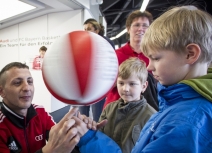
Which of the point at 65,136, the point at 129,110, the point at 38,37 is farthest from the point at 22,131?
the point at 38,37

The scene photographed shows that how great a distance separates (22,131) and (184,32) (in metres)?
1.08

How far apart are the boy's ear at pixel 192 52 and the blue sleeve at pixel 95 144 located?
1.76 feet

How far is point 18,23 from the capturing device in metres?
4.90

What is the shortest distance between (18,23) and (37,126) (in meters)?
4.17

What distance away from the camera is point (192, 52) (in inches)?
28.5

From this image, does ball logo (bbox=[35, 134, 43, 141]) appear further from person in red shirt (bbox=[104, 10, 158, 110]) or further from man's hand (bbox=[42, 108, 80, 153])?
person in red shirt (bbox=[104, 10, 158, 110])

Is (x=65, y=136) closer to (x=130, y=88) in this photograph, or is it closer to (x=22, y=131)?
(x=22, y=131)

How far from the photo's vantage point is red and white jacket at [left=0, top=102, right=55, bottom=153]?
120 centimetres

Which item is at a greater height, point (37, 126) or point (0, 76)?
point (0, 76)

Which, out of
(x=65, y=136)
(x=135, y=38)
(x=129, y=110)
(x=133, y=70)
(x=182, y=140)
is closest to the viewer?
(x=182, y=140)

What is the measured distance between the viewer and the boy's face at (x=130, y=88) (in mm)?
1477

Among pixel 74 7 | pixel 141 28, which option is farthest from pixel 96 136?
pixel 74 7

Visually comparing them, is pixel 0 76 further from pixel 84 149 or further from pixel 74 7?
pixel 74 7

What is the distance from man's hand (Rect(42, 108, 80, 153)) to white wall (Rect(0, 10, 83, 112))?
3862 mm
